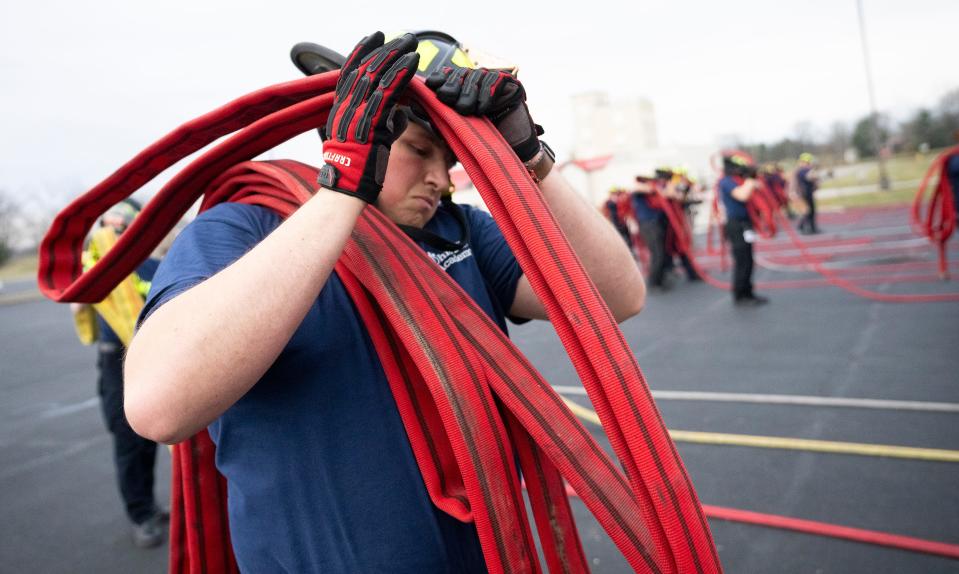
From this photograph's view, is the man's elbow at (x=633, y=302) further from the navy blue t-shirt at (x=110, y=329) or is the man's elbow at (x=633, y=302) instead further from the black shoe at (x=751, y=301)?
the black shoe at (x=751, y=301)

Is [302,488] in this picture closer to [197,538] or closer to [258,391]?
[258,391]

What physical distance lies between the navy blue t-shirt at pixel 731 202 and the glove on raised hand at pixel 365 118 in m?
7.77

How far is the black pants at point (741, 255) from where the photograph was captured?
7886mm

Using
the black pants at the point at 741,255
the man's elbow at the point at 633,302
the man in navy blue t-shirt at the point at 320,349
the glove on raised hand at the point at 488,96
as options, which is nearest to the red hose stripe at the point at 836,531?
the man's elbow at the point at 633,302

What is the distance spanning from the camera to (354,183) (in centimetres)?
104

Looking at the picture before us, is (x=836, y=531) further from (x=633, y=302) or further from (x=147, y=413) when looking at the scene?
Answer: (x=147, y=413)

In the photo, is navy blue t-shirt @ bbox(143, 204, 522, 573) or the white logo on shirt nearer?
navy blue t-shirt @ bbox(143, 204, 522, 573)

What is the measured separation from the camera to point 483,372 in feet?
4.12

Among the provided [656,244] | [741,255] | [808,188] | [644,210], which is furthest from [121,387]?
[808,188]

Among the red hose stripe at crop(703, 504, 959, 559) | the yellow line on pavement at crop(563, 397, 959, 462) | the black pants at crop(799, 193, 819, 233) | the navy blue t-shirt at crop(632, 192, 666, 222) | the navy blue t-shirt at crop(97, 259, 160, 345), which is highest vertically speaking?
the navy blue t-shirt at crop(97, 259, 160, 345)

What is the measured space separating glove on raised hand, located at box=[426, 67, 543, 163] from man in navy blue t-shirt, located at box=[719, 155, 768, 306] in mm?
7314

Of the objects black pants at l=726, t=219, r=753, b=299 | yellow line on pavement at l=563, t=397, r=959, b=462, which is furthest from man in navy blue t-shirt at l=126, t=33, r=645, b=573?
black pants at l=726, t=219, r=753, b=299

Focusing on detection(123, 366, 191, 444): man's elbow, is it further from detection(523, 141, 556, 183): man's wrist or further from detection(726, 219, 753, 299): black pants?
detection(726, 219, 753, 299): black pants

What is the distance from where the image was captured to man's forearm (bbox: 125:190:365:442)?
943 mm
